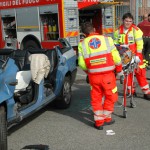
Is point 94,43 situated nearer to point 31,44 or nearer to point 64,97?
point 64,97

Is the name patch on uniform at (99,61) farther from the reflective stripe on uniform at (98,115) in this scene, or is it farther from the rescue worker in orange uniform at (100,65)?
the reflective stripe on uniform at (98,115)

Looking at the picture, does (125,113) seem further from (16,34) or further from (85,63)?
(16,34)

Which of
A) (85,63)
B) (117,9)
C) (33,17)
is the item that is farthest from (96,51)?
(117,9)

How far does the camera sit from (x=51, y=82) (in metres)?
5.87

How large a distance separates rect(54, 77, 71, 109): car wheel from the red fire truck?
14.3ft

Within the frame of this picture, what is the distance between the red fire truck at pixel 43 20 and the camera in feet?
34.8

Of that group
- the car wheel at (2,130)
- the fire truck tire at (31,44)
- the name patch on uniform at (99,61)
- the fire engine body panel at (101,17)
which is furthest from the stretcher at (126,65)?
the fire engine body panel at (101,17)

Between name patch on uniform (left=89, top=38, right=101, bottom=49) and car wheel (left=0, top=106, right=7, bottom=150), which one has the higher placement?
name patch on uniform (left=89, top=38, right=101, bottom=49)

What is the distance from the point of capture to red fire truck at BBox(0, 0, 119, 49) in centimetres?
1060

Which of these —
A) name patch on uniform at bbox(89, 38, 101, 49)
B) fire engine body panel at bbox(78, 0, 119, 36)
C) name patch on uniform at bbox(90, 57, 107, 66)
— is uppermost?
fire engine body panel at bbox(78, 0, 119, 36)

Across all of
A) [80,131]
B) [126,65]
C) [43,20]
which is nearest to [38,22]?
[43,20]

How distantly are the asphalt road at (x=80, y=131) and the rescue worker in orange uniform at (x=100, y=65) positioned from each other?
366 mm

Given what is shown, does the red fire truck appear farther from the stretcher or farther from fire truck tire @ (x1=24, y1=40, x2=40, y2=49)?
the stretcher

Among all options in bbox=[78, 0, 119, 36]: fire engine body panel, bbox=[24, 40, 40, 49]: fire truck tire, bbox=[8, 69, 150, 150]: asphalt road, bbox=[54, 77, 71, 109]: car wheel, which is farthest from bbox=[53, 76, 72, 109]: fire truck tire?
bbox=[78, 0, 119, 36]: fire engine body panel
